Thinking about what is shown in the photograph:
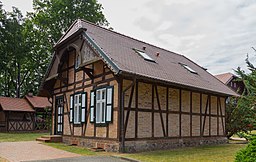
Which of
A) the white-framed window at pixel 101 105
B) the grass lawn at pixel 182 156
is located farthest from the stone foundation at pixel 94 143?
the grass lawn at pixel 182 156

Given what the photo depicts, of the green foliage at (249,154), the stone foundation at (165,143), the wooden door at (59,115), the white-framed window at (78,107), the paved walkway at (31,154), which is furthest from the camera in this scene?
the wooden door at (59,115)

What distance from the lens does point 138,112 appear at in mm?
11625

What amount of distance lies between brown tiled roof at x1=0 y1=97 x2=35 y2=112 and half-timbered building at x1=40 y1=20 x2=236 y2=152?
450 inches

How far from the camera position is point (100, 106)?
481 inches

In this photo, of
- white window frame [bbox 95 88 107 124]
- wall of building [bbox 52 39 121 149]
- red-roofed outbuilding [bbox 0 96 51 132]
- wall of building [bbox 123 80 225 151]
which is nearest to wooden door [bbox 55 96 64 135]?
wall of building [bbox 52 39 121 149]

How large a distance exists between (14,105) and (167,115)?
1886 centimetres

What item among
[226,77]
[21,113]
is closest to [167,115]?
[21,113]

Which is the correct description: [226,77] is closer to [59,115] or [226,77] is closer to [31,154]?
[59,115]

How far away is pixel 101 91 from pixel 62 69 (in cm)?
492

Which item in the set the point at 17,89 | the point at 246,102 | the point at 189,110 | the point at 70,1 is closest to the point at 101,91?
the point at 189,110

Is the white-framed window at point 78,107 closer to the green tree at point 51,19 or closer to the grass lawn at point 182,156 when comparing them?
the grass lawn at point 182,156

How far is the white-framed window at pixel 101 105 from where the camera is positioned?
11484 mm

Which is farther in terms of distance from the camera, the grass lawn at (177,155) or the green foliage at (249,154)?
the grass lawn at (177,155)

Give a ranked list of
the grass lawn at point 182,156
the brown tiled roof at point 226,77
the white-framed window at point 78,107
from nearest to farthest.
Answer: the grass lawn at point 182,156 < the white-framed window at point 78,107 < the brown tiled roof at point 226,77
